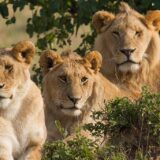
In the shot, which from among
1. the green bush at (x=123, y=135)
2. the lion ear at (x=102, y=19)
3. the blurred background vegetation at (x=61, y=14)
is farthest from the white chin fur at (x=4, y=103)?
the blurred background vegetation at (x=61, y=14)

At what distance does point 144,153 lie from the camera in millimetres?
9297

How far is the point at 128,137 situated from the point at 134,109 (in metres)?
0.26

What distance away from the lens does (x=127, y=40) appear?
38.4ft

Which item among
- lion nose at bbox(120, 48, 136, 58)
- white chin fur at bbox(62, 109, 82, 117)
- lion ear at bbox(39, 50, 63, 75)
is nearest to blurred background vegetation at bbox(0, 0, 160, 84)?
A: lion nose at bbox(120, 48, 136, 58)

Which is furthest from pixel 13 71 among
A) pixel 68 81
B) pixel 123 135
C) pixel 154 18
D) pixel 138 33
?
pixel 154 18

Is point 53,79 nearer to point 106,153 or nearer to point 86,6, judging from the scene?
point 106,153

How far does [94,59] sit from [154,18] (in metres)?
1.59

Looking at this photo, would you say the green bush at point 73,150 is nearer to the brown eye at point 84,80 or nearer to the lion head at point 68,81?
the lion head at point 68,81

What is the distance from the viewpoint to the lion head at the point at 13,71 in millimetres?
9125

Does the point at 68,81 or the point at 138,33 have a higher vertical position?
the point at 68,81

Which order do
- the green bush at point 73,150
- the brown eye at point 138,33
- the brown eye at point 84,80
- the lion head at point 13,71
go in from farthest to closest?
1. the brown eye at point 138,33
2. the brown eye at point 84,80
3. the lion head at point 13,71
4. the green bush at point 73,150

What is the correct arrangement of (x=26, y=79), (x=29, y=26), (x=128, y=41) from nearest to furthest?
1. (x=26, y=79)
2. (x=128, y=41)
3. (x=29, y=26)

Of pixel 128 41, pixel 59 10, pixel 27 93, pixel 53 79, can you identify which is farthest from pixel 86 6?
pixel 27 93

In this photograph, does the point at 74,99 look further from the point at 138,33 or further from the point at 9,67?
the point at 138,33
